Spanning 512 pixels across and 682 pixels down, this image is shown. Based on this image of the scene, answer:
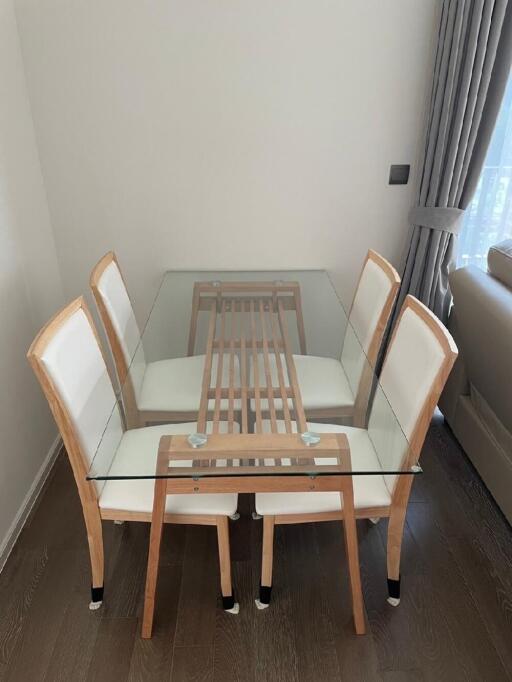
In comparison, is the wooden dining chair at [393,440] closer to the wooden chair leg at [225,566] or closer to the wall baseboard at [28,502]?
the wooden chair leg at [225,566]

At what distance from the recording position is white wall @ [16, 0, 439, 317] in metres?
2.11

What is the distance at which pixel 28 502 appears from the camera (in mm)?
2096

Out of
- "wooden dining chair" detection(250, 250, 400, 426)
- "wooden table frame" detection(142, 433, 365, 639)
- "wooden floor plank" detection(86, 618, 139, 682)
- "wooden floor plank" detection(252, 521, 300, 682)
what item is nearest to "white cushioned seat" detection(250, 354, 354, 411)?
"wooden dining chair" detection(250, 250, 400, 426)

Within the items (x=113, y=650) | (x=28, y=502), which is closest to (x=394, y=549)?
(x=113, y=650)

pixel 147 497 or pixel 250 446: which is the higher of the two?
pixel 250 446

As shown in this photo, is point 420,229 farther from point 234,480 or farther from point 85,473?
point 85,473

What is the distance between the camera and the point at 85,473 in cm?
151

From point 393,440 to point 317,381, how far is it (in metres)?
0.47

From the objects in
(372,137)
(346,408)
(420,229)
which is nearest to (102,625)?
(346,408)

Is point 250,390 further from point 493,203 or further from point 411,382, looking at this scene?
point 493,203

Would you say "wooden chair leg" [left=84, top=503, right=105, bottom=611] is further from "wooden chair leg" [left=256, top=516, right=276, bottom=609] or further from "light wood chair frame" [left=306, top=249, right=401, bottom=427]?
"light wood chair frame" [left=306, top=249, right=401, bottom=427]

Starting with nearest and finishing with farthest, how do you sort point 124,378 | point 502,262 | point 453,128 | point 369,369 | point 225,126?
point 369,369 < point 124,378 < point 502,262 < point 453,128 < point 225,126

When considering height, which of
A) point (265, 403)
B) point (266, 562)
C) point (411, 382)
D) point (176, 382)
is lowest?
point (266, 562)

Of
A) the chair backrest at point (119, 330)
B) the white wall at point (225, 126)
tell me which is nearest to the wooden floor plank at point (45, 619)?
the chair backrest at point (119, 330)
